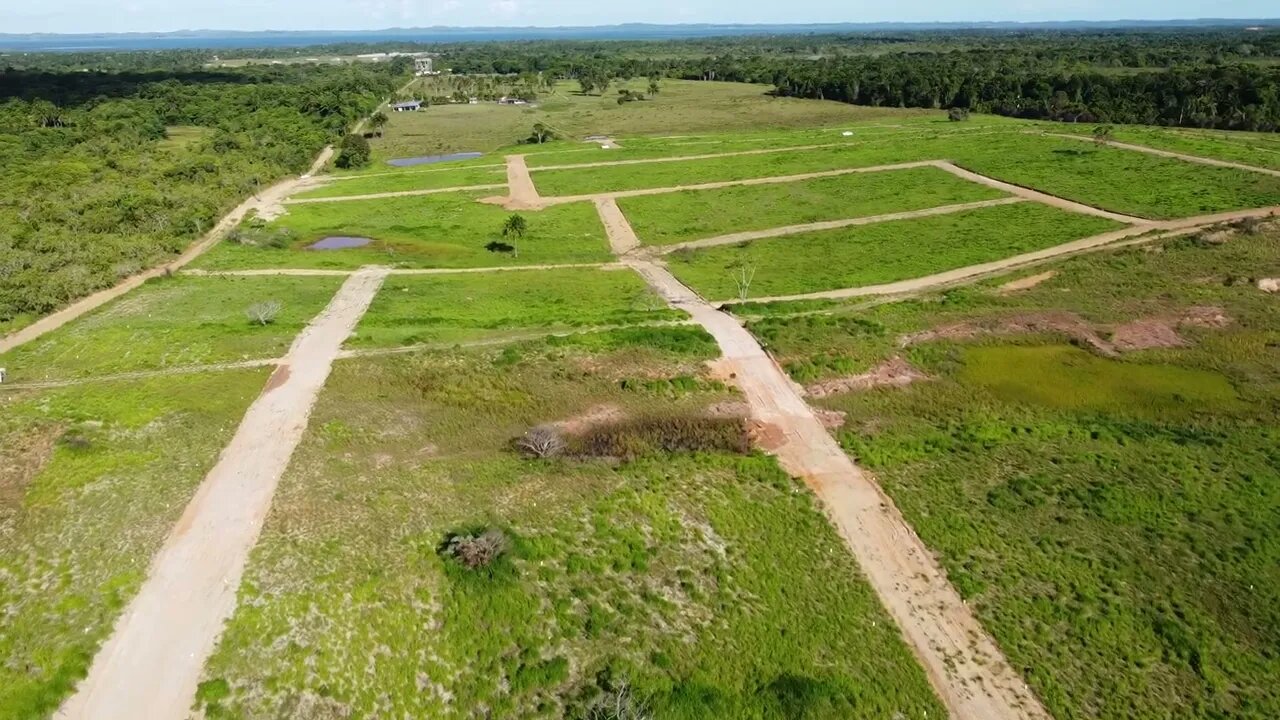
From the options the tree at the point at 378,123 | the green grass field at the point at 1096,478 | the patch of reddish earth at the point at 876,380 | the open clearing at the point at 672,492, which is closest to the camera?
the open clearing at the point at 672,492

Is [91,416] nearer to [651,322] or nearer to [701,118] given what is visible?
[651,322]

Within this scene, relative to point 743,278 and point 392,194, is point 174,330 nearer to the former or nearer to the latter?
point 743,278

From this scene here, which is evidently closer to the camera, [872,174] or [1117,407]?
[1117,407]

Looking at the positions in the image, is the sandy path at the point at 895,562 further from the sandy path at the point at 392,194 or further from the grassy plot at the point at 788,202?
the sandy path at the point at 392,194

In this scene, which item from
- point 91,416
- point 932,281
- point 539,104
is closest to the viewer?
point 91,416

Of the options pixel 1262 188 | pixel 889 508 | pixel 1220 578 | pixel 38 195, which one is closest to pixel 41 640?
pixel 889 508

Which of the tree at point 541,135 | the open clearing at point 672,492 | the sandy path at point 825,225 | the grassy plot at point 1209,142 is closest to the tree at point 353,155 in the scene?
the tree at point 541,135

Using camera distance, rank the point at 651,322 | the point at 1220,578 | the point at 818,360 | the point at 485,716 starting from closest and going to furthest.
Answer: the point at 485,716, the point at 1220,578, the point at 818,360, the point at 651,322

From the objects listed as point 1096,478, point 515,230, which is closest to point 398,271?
point 515,230
